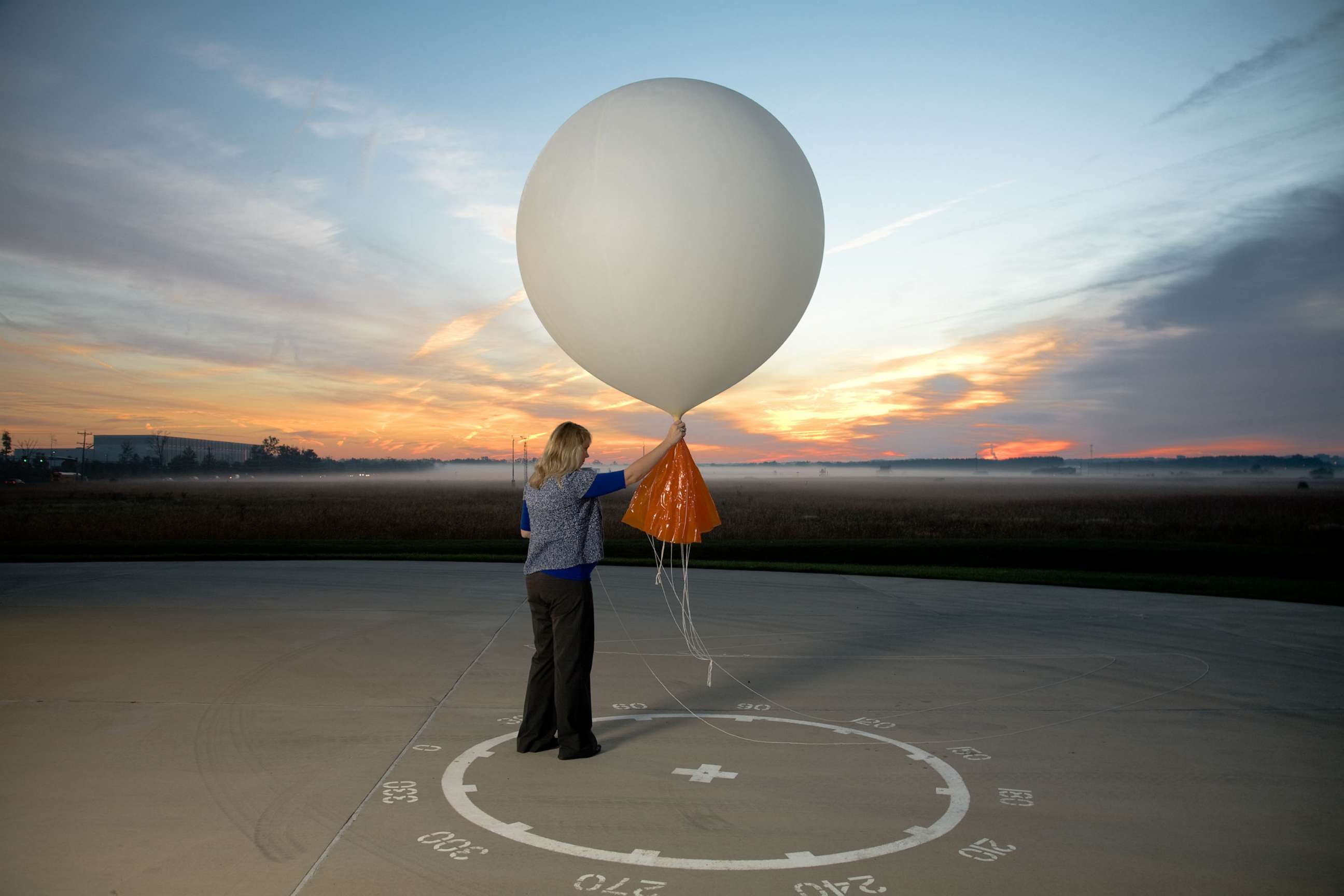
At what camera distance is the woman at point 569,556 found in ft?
15.1

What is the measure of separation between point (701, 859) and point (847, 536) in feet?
89.1

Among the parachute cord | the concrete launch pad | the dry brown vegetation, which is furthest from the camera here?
the dry brown vegetation

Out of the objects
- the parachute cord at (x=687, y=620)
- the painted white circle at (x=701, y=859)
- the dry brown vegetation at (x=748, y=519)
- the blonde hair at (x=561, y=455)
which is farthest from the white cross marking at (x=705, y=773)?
the dry brown vegetation at (x=748, y=519)

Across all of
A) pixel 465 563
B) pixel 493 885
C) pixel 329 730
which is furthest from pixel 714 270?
pixel 465 563

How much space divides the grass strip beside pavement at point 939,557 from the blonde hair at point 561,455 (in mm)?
10626

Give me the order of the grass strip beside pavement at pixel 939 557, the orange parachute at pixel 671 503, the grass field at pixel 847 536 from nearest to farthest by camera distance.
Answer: the orange parachute at pixel 671 503 → the grass strip beside pavement at pixel 939 557 → the grass field at pixel 847 536

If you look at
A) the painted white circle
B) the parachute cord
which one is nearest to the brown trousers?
the painted white circle

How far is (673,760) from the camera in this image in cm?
471

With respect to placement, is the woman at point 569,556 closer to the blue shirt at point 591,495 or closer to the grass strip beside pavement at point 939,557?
the blue shirt at point 591,495

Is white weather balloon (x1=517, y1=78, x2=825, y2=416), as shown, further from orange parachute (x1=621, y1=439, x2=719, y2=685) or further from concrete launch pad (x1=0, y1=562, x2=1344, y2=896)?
concrete launch pad (x1=0, y1=562, x2=1344, y2=896)

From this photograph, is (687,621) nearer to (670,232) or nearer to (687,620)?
(687,620)

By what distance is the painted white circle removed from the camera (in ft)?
11.1

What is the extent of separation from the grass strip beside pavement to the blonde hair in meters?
10.6

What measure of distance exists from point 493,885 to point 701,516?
7.55 feet
